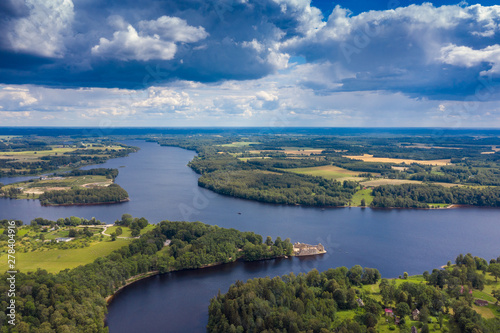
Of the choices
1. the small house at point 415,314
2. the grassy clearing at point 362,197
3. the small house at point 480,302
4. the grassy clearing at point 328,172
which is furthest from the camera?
the grassy clearing at point 328,172

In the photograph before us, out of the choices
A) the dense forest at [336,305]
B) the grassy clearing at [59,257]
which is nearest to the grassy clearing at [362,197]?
the dense forest at [336,305]

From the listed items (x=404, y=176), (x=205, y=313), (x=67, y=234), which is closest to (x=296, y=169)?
(x=404, y=176)

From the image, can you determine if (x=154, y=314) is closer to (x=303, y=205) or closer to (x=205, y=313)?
(x=205, y=313)

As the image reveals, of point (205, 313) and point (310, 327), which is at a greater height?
point (310, 327)

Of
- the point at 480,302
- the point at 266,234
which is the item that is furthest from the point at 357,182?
the point at 480,302

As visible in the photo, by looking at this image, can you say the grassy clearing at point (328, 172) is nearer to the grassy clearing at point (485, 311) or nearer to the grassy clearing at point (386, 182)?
the grassy clearing at point (386, 182)
